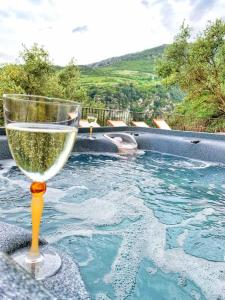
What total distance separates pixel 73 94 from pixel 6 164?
21.3 m

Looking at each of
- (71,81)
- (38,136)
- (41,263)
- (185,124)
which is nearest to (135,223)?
(41,263)

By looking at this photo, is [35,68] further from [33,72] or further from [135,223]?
[135,223]

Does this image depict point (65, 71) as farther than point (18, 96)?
Yes

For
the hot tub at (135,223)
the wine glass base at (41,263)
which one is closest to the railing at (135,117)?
the hot tub at (135,223)

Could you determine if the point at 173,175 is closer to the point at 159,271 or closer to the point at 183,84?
the point at 159,271

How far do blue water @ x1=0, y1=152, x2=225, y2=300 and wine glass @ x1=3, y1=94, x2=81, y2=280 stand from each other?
0.79m

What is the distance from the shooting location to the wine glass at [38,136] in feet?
2.66

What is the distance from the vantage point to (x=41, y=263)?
0.99 metres

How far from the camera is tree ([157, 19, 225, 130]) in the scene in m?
16.8

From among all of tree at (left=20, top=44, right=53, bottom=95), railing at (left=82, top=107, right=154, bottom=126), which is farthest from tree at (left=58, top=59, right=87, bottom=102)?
railing at (left=82, top=107, right=154, bottom=126)

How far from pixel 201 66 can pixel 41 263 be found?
56.9ft

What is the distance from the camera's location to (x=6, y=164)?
4648mm

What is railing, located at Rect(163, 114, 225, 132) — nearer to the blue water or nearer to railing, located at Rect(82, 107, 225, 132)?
railing, located at Rect(82, 107, 225, 132)

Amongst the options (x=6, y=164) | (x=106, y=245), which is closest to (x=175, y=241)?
(x=106, y=245)
